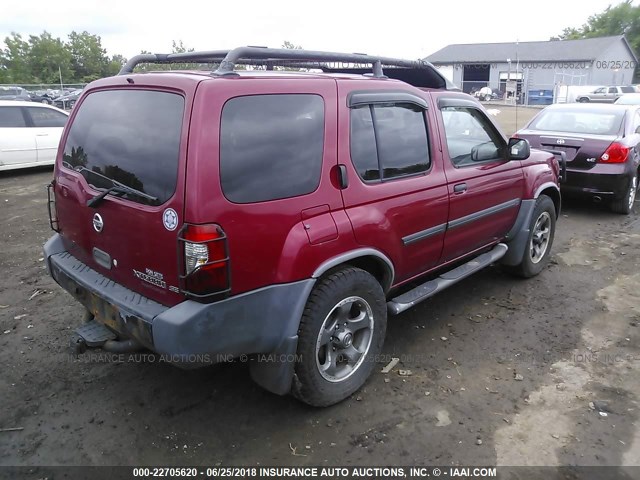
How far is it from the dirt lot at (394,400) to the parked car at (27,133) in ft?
22.5

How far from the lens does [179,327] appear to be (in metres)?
2.44

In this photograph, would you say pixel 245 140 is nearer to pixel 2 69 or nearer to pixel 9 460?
pixel 9 460

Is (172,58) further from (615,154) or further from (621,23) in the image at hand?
(621,23)

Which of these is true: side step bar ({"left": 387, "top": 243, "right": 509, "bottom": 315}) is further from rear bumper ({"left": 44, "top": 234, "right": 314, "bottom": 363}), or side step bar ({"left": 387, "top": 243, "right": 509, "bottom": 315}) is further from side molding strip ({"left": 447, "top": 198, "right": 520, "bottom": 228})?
rear bumper ({"left": 44, "top": 234, "right": 314, "bottom": 363})

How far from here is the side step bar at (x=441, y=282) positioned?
357 centimetres

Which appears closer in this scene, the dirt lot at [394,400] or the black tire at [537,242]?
the dirt lot at [394,400]

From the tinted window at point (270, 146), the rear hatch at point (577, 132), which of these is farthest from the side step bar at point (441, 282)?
the rear hatch at point (577, 132)

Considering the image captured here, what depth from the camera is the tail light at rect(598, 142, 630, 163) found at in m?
7.16

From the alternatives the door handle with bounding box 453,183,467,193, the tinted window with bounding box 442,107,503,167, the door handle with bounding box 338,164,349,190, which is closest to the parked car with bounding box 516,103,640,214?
the tinted window with bounding box 442,107,503,167

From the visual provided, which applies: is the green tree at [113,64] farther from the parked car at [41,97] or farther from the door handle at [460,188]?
the door handle at [460,188]

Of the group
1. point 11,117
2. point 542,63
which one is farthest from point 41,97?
point 542,63

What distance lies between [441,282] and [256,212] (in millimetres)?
1905

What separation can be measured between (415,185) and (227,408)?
1.89m

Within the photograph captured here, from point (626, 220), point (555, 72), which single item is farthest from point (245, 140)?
point (555, 72)
